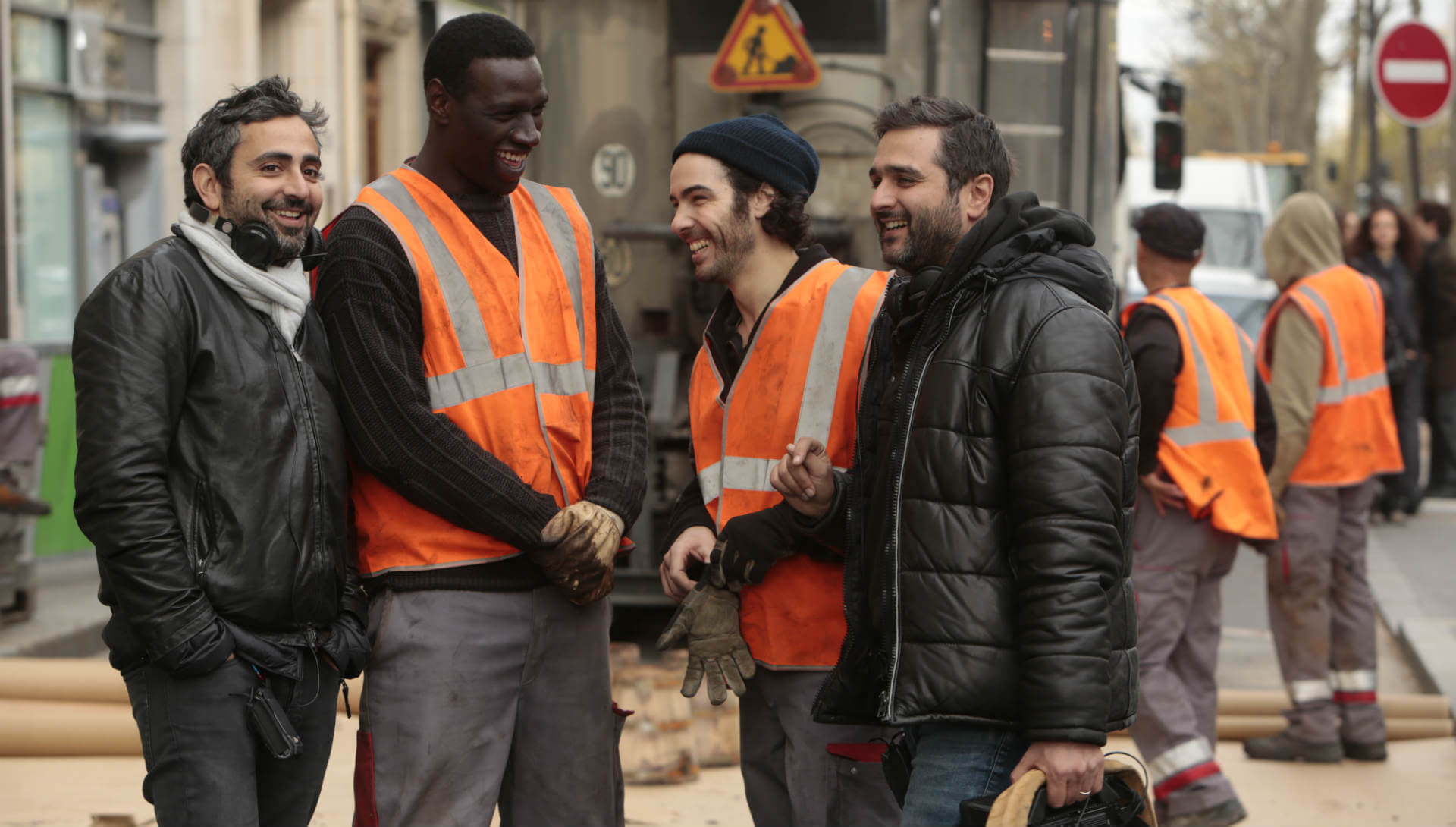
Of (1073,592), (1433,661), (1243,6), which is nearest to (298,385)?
(1073,592)

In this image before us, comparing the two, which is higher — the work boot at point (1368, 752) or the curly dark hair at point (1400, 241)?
the curly dark hair at point (1400, 241)

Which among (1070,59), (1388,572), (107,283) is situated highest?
(1070,59)

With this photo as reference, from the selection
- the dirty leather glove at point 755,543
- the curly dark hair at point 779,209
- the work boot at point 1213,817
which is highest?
the curly dark hair at point 779,209

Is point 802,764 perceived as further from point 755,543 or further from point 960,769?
point 960,769

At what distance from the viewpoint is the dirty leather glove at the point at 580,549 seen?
3.19 metres

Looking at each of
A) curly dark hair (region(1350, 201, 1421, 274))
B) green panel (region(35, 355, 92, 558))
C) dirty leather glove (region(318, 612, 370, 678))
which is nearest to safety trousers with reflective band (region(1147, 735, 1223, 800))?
dirty leather glove (region(318, 612, 370, 678))

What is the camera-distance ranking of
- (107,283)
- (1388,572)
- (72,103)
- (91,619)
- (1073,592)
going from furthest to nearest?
(72,103) < (1388,572) < (91,619) < (107,283) < (1073,592)

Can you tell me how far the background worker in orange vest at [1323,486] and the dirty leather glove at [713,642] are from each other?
10.6ft

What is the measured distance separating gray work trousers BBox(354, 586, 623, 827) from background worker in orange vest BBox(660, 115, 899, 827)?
26 cm

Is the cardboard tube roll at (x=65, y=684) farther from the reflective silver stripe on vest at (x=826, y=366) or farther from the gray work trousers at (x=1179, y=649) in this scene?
the gray work trousers at (x=1179, y=649)

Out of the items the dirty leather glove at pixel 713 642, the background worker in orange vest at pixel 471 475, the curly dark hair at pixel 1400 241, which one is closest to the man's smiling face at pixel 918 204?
the background worker in orange vest at pixel 471 475

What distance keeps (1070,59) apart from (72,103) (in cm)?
1025

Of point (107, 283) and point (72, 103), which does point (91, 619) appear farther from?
point (72, 103)

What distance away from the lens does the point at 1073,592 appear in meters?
2.68
